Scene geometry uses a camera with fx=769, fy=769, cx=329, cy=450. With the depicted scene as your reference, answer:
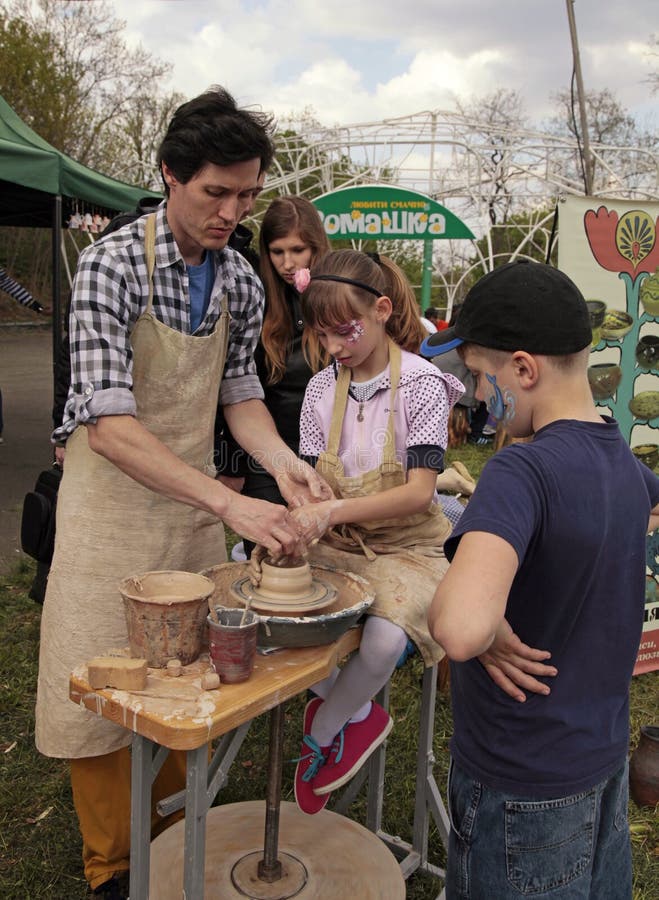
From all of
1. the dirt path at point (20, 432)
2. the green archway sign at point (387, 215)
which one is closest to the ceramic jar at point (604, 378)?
the dirt path at point (20, 432)

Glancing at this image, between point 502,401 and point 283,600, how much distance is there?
0.69 metres

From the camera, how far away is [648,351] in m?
3.64

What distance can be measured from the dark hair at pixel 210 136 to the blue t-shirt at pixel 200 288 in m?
0.27

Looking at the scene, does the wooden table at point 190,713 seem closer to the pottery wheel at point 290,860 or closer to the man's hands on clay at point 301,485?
the man's hands on clay at point 301,485

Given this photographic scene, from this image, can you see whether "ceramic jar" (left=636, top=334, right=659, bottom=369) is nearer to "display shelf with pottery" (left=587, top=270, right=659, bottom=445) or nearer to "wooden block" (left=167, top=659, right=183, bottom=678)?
"display shelf with pottery" (left=587, top=270, right=659, bottom=445)

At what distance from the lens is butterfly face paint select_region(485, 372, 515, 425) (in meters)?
1.47

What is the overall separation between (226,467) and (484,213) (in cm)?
1042

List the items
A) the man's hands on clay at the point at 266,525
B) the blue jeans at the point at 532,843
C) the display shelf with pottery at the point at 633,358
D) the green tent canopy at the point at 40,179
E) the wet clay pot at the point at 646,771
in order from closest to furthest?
the blue jeans at the point at 532,843 → the man's hands on clay at the point at 266,525 → the wet clay pot at the point at 646,771 → the display shelf with pottery at the point at 633,358 → the green tent canopy at the point at 40,179

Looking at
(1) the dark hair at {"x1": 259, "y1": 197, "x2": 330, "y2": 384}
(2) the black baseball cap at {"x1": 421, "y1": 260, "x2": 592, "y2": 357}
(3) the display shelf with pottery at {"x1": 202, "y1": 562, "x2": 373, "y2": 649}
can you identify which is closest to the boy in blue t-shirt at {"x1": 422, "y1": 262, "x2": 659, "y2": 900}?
(2) the black baseball cap at {"x1": 421, "y1": 260, "x2": 592, "y2": 357}

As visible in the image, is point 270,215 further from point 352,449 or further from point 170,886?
point 170,886

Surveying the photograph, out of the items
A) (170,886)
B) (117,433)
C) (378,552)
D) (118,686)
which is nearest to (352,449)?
(378,552)

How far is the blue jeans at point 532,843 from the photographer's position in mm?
1461

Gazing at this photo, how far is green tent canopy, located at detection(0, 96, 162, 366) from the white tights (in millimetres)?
3953

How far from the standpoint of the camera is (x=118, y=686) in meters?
1.51
